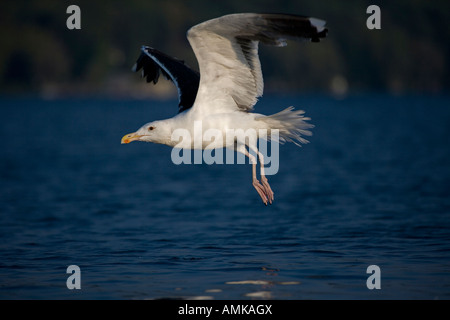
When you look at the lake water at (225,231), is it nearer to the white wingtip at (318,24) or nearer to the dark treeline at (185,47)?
the white wingtip at (318,24)

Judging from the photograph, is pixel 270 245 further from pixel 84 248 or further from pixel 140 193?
pixel 140 193

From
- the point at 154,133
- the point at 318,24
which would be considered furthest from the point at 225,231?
the point at 318,24

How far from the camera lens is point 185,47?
156m

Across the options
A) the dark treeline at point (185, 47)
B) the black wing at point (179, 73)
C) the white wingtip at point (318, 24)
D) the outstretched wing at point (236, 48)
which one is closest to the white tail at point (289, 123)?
the outstretched wing at point (236, 48)

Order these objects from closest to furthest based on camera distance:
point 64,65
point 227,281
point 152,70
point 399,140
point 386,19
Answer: point 227,281
point 152,70
point 399,140
point 64,65
point 386,19

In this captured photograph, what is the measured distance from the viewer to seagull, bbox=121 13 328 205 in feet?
37.7

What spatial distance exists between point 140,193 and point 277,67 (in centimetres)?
13750

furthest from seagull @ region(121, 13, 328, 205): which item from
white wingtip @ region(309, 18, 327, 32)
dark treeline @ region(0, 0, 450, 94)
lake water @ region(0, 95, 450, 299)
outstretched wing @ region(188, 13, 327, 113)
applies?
dark treeline @ region(0, 0, 450, 94)

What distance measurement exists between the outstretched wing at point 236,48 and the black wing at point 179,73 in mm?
Result: 859

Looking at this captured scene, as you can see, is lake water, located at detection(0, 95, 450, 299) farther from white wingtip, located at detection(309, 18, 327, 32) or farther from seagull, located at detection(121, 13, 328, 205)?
white wingtip, located at detection(309, 18, 327, 32)

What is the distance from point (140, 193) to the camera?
79.4 ft

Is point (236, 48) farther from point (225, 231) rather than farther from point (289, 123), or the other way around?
point (225, 231)

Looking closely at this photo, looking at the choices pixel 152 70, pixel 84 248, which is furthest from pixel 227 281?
pixel 152 70
